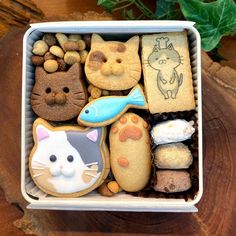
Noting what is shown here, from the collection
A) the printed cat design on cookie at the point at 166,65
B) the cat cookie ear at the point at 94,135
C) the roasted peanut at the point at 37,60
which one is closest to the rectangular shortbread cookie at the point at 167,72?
the printed cat design on cookie at the point at 166,65

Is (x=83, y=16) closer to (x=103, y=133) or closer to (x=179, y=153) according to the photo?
(x=103, y=133)

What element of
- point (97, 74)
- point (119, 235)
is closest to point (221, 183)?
point (119, 235)

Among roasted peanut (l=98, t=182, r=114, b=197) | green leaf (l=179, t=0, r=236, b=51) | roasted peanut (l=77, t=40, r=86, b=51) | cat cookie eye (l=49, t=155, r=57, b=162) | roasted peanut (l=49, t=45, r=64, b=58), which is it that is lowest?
roasted peanut (l=98, t=182, r=114, b=197)

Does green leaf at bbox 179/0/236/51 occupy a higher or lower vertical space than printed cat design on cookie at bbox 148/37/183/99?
higher

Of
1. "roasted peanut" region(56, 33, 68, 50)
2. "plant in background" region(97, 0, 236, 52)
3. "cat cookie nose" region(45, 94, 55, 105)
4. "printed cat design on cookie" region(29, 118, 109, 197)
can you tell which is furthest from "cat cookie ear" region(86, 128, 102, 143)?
"plant in background" region(97, 0, 236, 52)

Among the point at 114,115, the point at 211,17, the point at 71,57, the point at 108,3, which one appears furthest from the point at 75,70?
the point at 211,17

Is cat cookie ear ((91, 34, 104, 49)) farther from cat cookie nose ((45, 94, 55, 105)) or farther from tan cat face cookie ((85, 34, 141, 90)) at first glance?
cat cookie nose ((45, 94, 55, 105))

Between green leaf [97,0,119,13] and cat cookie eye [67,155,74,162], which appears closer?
cat cookie eye [67,155,74,162]

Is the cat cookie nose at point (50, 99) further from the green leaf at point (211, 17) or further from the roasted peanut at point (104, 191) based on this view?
the green leaf at point (211, 17)
